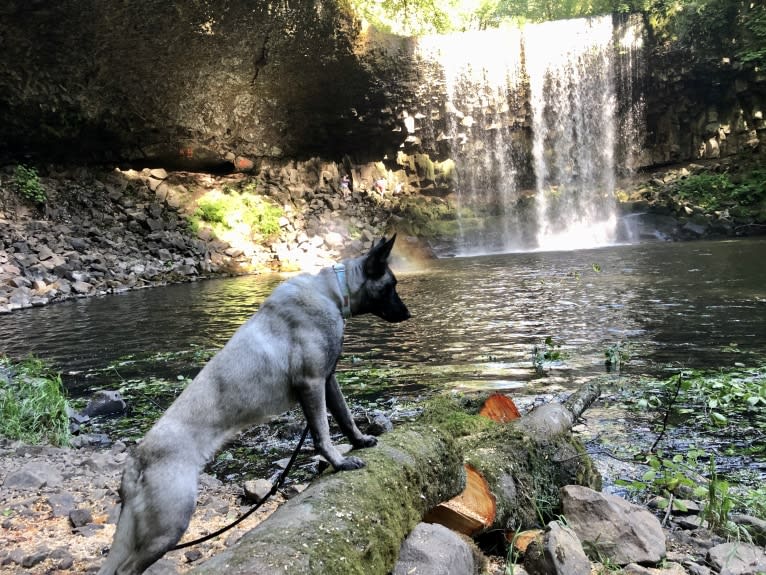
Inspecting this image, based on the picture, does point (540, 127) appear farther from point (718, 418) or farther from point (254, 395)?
point (254, 395)

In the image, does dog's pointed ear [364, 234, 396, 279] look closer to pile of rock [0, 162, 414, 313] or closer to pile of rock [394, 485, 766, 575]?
pile of rock [394, 485, 766, 575]

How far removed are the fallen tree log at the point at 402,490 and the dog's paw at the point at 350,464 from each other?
0.18ft

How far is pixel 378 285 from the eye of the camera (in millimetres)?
3500

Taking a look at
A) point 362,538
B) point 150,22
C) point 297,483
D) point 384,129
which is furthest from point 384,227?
point 362,538

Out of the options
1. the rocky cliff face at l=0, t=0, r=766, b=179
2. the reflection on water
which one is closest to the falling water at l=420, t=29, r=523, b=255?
the rocky cliff face at l=0, t=0, r=766, b=179

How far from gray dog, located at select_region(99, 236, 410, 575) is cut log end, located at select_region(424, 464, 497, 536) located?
53cm

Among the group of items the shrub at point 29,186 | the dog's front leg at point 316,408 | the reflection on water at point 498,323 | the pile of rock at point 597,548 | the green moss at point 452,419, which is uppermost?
the shrub at point 29,186

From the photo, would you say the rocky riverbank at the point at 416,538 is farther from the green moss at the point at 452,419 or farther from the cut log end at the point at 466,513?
the green moss at the point at 452,419

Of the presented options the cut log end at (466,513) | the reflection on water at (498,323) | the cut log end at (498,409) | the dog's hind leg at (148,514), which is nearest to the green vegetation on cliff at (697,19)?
the reflection on water at (498,323)

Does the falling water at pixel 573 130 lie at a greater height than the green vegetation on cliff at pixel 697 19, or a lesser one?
lesser

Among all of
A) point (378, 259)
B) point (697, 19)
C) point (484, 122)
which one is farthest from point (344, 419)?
point (697, 19)

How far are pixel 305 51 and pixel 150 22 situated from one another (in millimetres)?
6445

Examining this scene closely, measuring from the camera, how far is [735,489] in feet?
12.2

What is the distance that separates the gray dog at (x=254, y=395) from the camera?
2471mm
